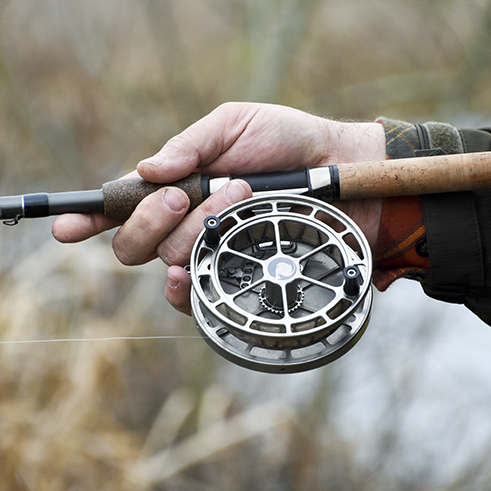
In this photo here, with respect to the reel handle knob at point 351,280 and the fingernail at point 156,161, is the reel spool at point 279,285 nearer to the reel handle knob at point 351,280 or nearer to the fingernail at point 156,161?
the reel handle knob at point 351,280

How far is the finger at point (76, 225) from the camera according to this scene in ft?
5.68

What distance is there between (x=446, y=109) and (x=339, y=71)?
4.07ft

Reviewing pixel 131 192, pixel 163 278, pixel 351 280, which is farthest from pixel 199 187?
pixel 163 278

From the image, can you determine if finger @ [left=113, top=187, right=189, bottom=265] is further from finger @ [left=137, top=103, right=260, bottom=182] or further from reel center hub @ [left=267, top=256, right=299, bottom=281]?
reel center hub @ [left=267, top=256, right=299, bottom=281]

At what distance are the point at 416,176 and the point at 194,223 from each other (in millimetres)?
680

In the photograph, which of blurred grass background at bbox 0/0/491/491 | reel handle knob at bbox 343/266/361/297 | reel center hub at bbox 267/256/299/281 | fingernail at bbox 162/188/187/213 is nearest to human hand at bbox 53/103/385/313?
fingernail at bbox 162/188/187/213

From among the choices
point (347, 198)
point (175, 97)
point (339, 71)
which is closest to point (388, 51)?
point (339, 71)

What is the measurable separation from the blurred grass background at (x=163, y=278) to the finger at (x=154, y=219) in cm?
267

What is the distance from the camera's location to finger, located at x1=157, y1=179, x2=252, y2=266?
169 centimetres

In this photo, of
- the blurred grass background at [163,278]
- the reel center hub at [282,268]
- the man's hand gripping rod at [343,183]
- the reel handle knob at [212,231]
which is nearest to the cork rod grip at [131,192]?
the man's hand gripping rod at [343,183]

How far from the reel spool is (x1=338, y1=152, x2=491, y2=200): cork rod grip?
0.51 ft

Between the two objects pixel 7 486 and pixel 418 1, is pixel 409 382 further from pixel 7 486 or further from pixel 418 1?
pixel 418 1

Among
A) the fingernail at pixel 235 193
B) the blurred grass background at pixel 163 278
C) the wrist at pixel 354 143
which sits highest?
the fingernail at pixel 235 193

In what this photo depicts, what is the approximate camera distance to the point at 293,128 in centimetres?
199
